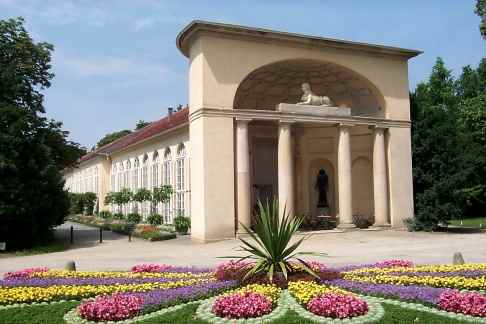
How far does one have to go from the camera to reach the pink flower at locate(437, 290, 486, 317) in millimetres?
7126

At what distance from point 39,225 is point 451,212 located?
20.3 metres

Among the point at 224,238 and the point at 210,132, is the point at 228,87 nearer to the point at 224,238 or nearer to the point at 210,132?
the point at 210,132

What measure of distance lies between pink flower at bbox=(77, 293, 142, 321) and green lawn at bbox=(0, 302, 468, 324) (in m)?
0.40

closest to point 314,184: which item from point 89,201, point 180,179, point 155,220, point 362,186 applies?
point 362,186

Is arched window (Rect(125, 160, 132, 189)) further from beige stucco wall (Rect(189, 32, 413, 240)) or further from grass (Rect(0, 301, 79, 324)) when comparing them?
grass (Rect(0, 301, 79, 324))

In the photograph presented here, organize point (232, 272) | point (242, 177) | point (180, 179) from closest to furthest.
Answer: point (232, 272)
point (242, 177)
point (180, 179)

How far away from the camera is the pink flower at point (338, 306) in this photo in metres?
7.08

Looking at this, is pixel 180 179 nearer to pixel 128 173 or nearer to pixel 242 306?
pixel 128 173

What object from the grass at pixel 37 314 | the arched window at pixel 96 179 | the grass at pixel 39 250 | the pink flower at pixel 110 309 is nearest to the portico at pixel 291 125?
the grass at pixel 39 250

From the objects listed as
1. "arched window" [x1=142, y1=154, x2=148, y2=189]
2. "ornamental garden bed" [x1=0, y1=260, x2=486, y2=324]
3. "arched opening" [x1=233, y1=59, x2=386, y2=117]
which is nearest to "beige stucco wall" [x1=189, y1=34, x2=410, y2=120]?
"arched opening" [x1=233, y1=59, x2=386, y2=117]

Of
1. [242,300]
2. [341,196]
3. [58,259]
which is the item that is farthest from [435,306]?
[341,196]

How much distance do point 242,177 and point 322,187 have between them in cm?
918

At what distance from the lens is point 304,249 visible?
18531mm

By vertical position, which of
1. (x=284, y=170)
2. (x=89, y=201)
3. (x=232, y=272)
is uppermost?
(x=284, y=170)
